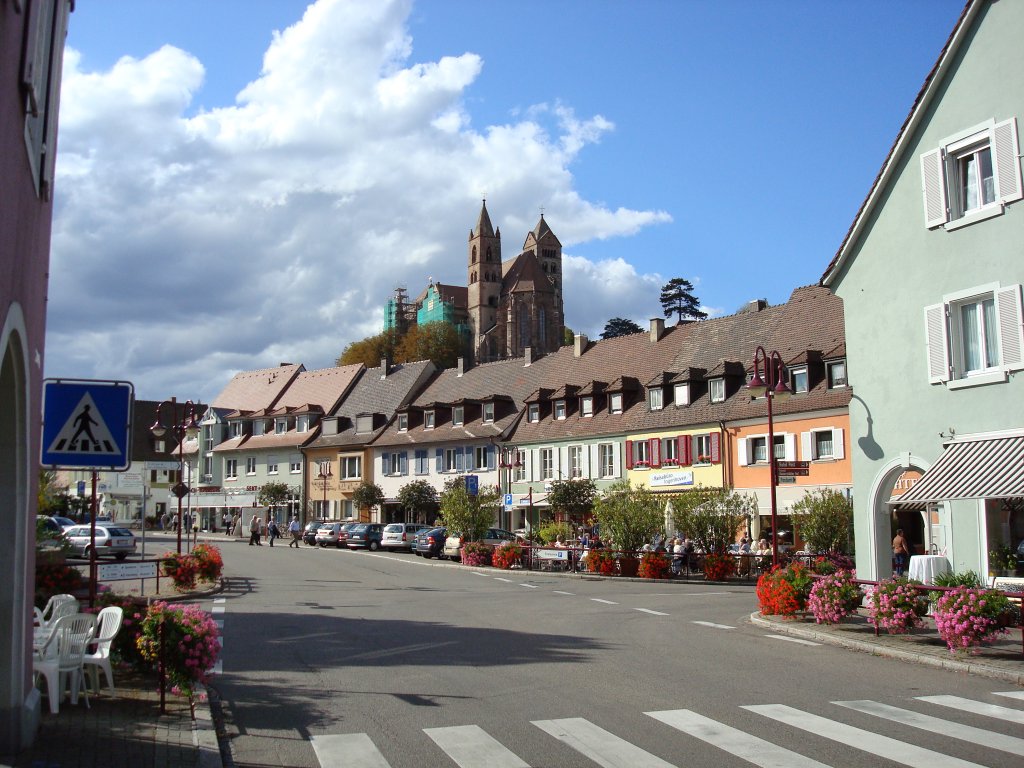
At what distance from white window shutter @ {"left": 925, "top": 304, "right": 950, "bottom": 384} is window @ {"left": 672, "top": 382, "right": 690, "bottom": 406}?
28.0 metres

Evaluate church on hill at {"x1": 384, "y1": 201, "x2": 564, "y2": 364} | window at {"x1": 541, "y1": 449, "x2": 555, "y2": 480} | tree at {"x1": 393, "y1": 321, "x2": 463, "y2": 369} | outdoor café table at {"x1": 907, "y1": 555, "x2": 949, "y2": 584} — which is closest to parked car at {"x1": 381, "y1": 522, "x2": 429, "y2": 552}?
window at {"x1": 541, "y1": 449, "x2": 555, "y2": 480}

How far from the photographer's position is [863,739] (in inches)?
354

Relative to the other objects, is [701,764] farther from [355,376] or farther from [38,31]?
[355,376]

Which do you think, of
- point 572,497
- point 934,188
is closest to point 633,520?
point 572,497

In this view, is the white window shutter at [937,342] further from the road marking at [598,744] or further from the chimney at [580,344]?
the chimney at [580,344]

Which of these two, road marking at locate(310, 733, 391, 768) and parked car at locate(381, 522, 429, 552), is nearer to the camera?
road marking at locate(310, 733, 391, 768)

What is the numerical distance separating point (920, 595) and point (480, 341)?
463ft

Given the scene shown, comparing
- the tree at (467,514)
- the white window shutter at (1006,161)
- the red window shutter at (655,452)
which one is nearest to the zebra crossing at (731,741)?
the white window shutter at (1006,161)

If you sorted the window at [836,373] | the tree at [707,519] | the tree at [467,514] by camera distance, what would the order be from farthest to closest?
1. the tree at [467,514]
2. the window at [836,373]
3. the tree at [707,519]

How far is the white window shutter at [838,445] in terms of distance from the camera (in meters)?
38.9

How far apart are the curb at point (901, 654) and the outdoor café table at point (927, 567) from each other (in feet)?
7.43

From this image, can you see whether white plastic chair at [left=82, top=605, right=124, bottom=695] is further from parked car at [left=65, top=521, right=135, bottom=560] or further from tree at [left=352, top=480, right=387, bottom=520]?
tree at [left=352, top=480, right=387, bottom=520]

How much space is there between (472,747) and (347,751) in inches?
41.3

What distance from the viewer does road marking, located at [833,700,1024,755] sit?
884 centimetres
